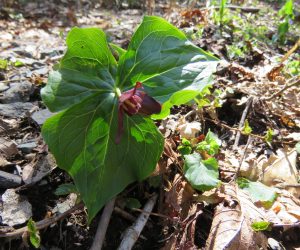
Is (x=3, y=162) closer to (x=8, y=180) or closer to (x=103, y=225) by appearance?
(x=8, y=180)

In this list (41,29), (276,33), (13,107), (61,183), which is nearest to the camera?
(61,183)

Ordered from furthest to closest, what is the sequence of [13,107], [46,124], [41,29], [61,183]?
[41,29] → [13,107] → [61,183] → [46,124]

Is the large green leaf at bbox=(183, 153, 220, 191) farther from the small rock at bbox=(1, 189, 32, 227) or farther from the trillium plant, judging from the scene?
the small rock at bbox=(1, 189, 32, 227)

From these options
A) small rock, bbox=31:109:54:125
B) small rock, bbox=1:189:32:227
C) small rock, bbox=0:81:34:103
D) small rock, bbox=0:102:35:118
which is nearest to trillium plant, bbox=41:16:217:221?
small rock, bbox=1:189:32:227

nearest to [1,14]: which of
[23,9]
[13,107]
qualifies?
[23,9]

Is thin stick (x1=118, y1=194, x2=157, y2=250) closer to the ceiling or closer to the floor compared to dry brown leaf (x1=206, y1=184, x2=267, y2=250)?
closer to the floor

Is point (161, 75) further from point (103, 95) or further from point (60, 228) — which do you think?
point (60, 228)
